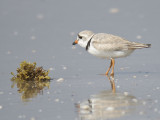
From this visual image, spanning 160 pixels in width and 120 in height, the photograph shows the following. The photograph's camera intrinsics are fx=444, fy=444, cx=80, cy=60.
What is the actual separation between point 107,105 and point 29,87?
248 centimetres

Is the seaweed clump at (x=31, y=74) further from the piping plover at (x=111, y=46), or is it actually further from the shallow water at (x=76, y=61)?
the piping plover at (x=111, y=46)

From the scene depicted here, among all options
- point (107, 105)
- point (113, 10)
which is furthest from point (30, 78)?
point (113, 10)

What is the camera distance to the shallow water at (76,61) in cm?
822

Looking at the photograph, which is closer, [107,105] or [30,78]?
[107,105]

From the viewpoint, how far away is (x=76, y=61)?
12883 millimetres

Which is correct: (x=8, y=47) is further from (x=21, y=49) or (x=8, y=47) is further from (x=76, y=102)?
(x=76, y=102)

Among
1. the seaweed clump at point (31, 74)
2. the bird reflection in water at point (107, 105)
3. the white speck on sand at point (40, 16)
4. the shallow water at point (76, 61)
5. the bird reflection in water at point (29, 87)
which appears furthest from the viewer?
the white speck on sand at point (40, 16)

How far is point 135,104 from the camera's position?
8.36m

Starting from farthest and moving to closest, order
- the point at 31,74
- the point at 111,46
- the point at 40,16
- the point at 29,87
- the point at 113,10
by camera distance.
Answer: the point at 113,10 → the point at 40,16 → the point at 111,46 → the point at 31,74 → the point at 29,87

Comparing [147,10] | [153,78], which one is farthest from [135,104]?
[147,10]

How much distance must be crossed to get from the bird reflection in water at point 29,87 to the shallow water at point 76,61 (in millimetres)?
46

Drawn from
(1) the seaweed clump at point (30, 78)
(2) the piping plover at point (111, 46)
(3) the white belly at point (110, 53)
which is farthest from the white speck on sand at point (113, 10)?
(1) the seaweed clump at point (30, 78)

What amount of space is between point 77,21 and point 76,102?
878cm

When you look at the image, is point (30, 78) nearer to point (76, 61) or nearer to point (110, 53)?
point (110, 53)
